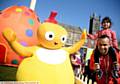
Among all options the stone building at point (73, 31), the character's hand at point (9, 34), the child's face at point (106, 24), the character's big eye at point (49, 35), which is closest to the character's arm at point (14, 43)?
the character's hand at point (9, 34)

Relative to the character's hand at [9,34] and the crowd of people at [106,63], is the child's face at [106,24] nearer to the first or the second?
the crowd of people at [106,63]

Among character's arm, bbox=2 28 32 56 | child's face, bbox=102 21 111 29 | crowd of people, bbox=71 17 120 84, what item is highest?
child's face, bbox=102 21 111 29

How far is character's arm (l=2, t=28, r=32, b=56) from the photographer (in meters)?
2.30

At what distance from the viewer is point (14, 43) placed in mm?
2369

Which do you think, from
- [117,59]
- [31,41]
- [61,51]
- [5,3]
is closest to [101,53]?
[117,59]

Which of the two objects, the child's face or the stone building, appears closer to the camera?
the child's face

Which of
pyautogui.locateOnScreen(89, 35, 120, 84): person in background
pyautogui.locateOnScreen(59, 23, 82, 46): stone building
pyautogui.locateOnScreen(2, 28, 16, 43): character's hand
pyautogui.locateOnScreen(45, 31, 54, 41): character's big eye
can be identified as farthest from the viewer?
pyautogui.locateOnScreen(59, 23, 82, 46): stone building

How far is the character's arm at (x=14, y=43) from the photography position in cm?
230

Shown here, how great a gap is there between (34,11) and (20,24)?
0.39 metres

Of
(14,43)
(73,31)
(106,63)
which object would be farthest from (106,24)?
(73,31)

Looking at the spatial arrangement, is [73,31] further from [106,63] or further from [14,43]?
[14,43]

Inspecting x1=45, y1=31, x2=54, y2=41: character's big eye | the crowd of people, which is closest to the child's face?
the crowd of people

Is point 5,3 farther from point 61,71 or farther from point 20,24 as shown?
point 61,71

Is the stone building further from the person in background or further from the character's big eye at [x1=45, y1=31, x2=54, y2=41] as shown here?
the character's big eye at [x1=45, y1=31, x2=54, y2=41]
